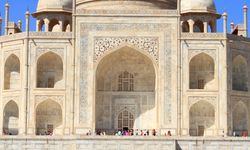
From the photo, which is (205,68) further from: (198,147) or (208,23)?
(198,147)

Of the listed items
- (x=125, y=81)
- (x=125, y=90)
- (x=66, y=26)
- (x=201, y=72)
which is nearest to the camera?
(x=201, y=72)

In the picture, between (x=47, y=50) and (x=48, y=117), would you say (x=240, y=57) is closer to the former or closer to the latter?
(x=47, y=50)

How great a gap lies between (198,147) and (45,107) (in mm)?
8935

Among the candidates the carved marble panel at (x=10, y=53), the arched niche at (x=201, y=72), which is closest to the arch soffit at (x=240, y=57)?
the arched niche at (x=201, y=72)

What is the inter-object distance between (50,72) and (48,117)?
2236 mm

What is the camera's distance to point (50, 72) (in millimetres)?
34594

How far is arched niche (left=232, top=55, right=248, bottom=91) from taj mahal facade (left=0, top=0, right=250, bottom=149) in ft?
0.21

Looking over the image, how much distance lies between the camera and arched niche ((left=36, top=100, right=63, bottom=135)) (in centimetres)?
3400

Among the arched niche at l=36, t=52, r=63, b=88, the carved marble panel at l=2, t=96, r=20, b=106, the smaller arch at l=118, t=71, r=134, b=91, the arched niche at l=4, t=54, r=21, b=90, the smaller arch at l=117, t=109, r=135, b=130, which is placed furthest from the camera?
the smaller arch at l=118, t=71, r=134, b=91

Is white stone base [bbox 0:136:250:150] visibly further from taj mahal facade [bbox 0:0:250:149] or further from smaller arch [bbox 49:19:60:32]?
smaller arch [bbox 49:19:60:32]

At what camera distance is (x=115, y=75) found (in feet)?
116

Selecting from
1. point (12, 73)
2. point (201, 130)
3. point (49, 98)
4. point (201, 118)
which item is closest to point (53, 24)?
point (12, 73)

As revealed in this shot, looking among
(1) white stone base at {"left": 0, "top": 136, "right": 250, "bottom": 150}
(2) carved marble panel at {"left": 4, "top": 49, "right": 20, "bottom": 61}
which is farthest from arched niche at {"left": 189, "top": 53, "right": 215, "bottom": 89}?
(2) carved marble panel at {"left": 4, "top": 49, "right": 20, "bottom": 61}

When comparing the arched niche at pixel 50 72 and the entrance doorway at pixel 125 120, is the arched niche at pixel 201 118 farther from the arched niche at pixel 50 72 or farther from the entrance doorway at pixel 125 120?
the arched niche at pixel 50 72
